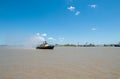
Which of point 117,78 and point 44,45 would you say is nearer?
point 117,78

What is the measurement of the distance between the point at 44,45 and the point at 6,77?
53406mm

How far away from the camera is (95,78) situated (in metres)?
8.33

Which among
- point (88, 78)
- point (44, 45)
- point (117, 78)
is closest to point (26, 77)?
point (88, 78)

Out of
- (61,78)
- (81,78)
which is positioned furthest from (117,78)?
(61,78)

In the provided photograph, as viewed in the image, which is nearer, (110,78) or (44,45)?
(110,78)

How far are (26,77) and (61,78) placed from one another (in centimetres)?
210

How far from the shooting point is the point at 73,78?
8.42 meters

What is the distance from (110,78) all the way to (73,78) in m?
2.13

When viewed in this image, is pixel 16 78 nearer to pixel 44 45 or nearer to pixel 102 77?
pixel 102 77

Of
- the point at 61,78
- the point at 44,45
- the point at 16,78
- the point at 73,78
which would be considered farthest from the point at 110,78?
the point at 44,45

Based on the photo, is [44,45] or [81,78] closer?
[81,78]

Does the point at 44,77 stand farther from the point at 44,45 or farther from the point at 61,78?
the point at 44,45

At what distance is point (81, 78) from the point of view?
332 inches

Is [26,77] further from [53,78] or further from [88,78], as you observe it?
[88,78]
